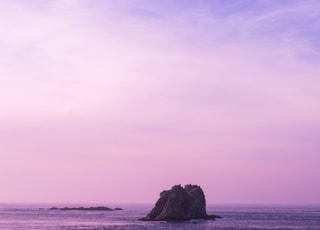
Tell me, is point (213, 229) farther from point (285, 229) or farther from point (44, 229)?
point (44, 229)

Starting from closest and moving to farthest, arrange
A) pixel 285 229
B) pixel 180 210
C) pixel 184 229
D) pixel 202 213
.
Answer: pixel 184 229
pixel 285 229
pixel 180 210
pixel 202 213

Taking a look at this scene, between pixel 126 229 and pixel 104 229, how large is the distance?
13.2 feet

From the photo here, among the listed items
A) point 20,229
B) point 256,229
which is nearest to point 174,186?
point 256,229

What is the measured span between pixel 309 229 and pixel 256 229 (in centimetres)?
1139

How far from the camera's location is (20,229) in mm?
99375

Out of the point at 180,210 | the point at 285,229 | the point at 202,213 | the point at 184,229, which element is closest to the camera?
the point at 184,229

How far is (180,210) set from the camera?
136000 mm

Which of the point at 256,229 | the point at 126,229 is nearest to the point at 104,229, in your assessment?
the point at 126,229

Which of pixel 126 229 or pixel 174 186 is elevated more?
pixel 174 186

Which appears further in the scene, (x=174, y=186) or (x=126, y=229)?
(x=174, y=186)

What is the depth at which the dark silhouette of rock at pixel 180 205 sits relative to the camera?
A: 13462 cm

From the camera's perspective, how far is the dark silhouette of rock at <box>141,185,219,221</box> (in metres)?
135

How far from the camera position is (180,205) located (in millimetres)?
136250

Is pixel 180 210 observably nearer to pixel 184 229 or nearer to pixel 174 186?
pixel 174 186
